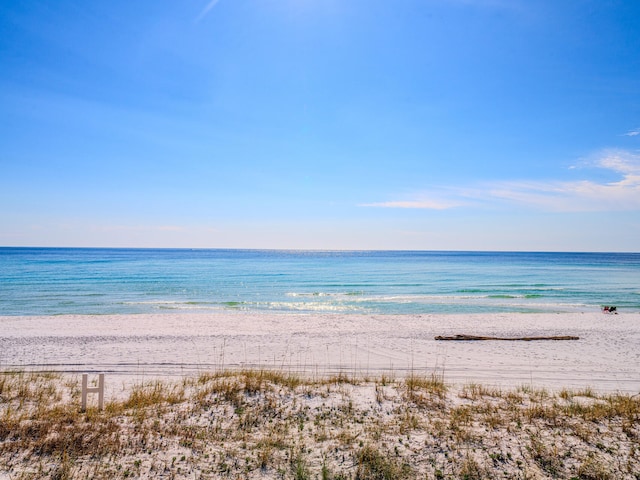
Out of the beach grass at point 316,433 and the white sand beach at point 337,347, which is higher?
the beach grass at point 316,433

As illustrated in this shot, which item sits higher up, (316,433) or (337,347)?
(316,433)

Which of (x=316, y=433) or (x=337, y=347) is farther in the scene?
(x=337, y=347)

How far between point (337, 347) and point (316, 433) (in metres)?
10.8

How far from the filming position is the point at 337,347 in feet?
61.3

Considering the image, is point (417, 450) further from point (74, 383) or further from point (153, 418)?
point (74, 383)

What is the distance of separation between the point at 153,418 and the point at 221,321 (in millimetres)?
17523

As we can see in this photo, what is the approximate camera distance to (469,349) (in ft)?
59.7

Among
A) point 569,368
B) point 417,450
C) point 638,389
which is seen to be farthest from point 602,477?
point 569,368

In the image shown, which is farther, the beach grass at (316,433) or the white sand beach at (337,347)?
the white sand beach at (337,347)

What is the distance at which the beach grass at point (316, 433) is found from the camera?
675 centimetres

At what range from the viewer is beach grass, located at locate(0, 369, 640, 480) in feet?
22.1

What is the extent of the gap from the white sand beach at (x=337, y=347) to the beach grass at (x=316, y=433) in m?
3.69

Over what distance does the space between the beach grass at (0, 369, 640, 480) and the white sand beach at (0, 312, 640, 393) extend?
369cm

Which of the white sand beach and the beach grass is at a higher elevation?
the beach grass
